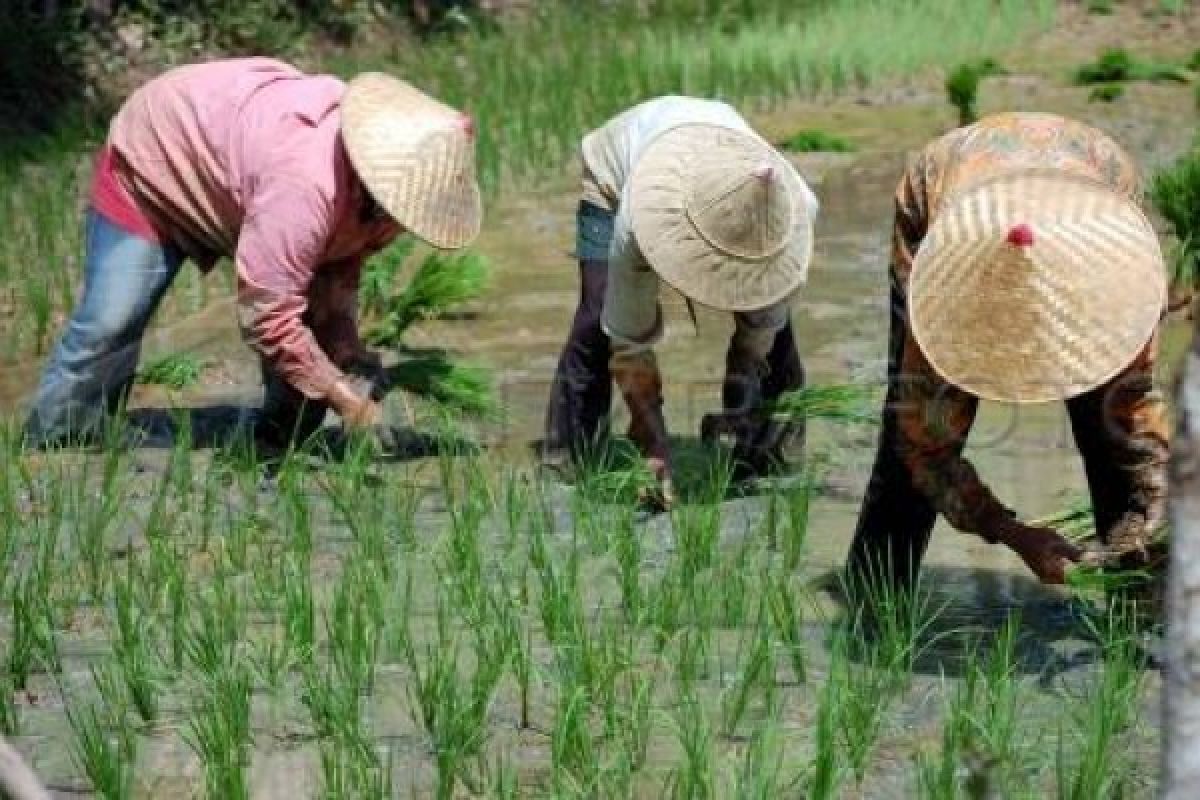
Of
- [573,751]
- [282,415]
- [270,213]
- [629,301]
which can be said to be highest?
[270,213]

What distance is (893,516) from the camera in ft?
13.8

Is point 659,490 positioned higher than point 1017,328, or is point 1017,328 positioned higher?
point 1017,328

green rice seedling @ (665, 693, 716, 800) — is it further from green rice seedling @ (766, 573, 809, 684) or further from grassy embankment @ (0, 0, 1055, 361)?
grassy embankment @ (0, 0, 1055, 361)

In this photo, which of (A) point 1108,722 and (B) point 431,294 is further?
(B) point 431,294

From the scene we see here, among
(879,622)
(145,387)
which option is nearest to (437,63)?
(145,387)

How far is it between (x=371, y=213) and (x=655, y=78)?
4.55 metres

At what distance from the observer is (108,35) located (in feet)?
33.4

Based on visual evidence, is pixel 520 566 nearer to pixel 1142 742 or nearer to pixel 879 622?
pixel 879 622

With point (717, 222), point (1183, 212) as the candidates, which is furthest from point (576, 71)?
point (717, 222)

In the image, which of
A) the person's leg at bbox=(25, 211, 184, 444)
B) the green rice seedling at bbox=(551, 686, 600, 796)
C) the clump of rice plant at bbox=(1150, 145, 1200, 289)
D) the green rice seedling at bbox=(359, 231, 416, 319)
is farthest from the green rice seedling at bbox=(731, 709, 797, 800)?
the green rice seedling at bbox=(359, 231, 416, 319)

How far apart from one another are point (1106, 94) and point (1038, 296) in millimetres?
6374

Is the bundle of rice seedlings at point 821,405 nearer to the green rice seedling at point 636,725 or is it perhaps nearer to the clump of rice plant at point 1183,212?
the clump of rice plant at point 1183,212

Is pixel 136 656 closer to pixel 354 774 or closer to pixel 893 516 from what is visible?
pixel 354 774

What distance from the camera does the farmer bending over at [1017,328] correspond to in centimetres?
349
